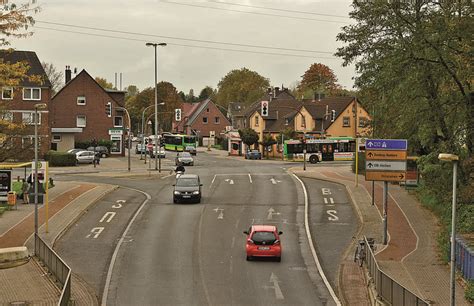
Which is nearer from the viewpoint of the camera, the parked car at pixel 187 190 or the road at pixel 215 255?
the road at pixel 215 255

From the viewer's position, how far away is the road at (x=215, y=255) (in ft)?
76.3

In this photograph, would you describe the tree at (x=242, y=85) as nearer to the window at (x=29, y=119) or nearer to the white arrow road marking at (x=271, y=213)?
the window at (x=29, y=119)

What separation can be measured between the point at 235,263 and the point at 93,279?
20.1 ft

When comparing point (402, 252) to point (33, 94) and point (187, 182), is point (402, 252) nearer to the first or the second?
point (187, 182)

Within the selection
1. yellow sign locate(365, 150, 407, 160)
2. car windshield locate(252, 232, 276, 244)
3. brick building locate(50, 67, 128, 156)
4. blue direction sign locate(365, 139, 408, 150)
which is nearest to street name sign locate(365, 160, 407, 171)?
yellow sign locate(365, 150, 407, 160)

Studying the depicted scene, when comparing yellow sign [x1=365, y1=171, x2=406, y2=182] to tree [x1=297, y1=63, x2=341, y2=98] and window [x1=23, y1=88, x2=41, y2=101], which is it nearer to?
window [x1=23, y1=88, x2=41, y2=101]

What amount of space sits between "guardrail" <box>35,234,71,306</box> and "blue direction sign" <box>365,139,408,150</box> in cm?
1556

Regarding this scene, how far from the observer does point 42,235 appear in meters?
32.9

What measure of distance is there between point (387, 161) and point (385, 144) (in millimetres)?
835

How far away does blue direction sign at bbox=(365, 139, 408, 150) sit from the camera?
31562 mm

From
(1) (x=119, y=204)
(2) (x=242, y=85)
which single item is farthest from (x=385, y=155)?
(2) (x=242, y=85)

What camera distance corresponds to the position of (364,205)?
41.2 meters

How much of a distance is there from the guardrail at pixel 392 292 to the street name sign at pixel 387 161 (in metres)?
8.48

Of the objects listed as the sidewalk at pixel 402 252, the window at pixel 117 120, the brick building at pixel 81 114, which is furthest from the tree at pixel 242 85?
the sidewalk at pixel 402 252
